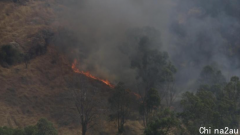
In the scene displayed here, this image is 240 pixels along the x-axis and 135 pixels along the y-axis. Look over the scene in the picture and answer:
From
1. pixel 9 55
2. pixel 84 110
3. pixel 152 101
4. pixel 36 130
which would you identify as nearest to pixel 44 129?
pixel 36 130

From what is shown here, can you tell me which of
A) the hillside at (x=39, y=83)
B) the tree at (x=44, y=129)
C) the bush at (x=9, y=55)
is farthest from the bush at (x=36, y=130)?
the bush at (x=9, y=55)

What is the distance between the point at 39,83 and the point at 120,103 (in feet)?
43.6

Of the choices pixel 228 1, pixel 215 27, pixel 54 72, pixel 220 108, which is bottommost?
pixel 220 108

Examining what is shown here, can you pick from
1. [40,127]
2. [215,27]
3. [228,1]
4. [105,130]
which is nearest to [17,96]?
[105,130]

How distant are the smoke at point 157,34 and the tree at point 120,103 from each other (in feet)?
30.1

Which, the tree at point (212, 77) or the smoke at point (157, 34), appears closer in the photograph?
the tree at point (212, 77)

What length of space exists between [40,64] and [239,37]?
41.1 metres

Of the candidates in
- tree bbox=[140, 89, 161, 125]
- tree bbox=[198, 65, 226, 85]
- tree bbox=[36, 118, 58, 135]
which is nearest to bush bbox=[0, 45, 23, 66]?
tree bbox=[36, 118, 58, 135]

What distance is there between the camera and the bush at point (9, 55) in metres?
36.0

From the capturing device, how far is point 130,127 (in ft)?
106

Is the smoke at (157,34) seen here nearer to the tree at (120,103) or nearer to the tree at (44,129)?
the tree at (120,103)

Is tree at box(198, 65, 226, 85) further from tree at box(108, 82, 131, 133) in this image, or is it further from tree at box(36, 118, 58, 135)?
tree at box(36, 118, 58, 135)

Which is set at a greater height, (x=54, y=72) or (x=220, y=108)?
(x=54, y=72)

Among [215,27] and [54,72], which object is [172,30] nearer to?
[215,27]
